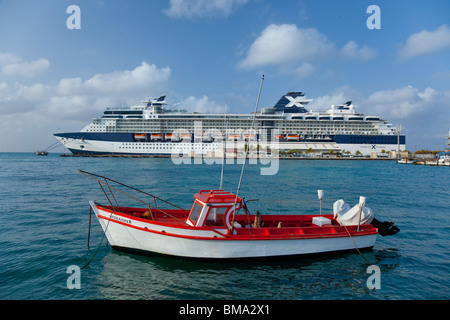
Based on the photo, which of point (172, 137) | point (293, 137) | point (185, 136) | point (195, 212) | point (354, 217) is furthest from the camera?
point (293, 137)

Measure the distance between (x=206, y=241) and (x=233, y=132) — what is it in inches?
2849

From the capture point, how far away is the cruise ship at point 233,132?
76.5 metres

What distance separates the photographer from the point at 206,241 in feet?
27.5

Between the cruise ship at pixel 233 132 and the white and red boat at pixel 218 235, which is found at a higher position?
the cruise ship at pixel 233 132

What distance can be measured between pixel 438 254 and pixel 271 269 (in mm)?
6864

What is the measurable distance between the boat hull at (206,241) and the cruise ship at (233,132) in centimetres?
6492

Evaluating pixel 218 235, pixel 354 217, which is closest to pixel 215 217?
pixel 218 235

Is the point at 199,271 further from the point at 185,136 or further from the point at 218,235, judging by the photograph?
the point at 185,136

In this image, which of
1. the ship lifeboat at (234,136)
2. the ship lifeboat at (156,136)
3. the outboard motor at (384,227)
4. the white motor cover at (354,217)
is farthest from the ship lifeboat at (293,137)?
the white motor cover at (354,217)

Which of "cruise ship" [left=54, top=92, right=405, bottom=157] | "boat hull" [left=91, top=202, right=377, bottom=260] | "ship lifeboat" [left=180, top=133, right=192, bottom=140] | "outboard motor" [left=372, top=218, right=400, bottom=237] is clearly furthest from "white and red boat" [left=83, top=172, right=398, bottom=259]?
"ship lifeboat" [left=180, top=133, right=192, bottom=140]

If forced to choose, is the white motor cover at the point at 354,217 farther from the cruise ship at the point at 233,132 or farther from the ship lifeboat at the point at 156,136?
the ship lifeboat at the point at 156,136

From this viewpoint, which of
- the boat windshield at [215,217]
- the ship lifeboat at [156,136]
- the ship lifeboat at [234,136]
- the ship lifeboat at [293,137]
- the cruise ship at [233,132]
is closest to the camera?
the boat windshield at [215,217]

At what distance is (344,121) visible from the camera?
86.6 m
